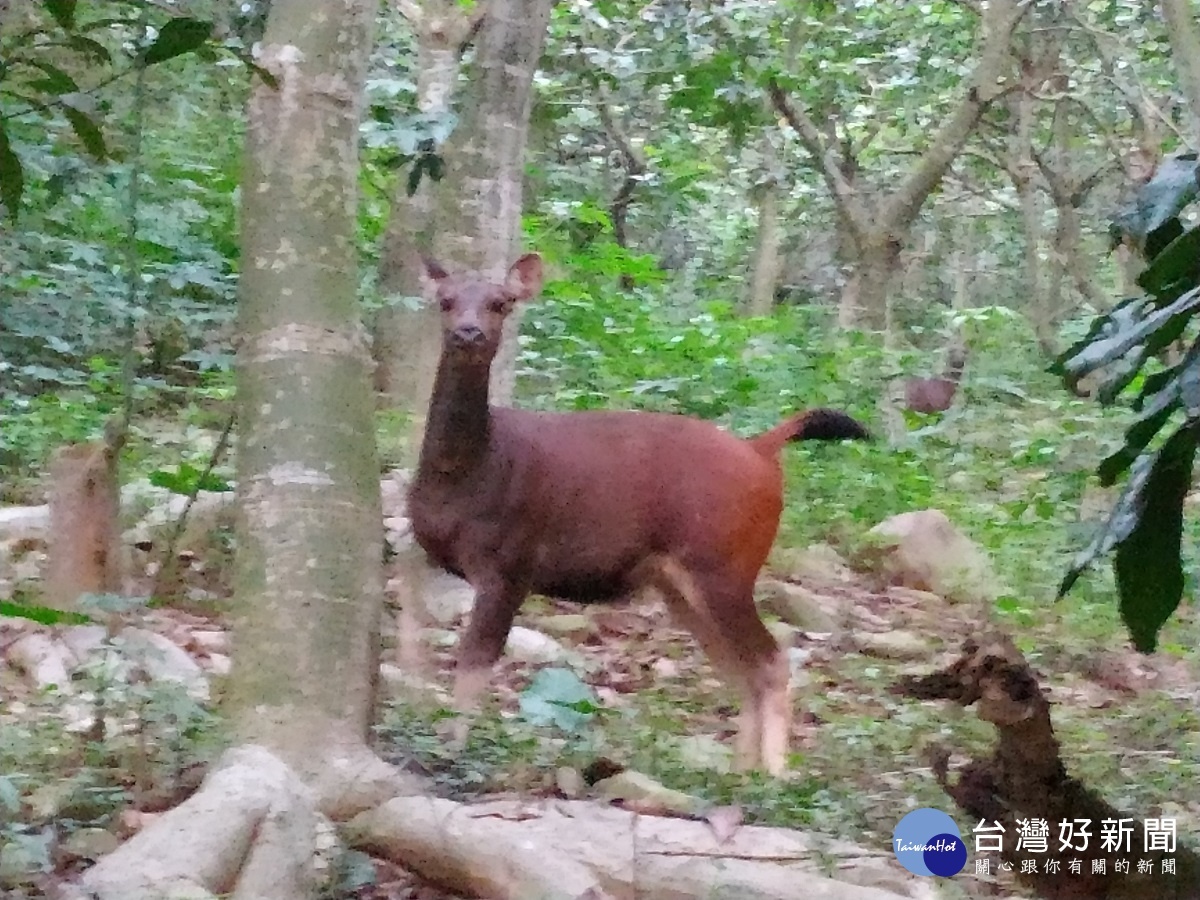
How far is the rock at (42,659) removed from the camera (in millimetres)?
4250

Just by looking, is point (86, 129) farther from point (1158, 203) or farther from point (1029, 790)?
point (1029, 790)

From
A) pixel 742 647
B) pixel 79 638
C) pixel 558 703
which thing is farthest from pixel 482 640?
pixel 79 638

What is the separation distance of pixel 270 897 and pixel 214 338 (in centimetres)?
512

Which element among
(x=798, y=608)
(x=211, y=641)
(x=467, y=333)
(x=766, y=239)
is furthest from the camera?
(x=766, y=239)

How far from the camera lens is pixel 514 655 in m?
5.67

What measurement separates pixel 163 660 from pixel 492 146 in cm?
251

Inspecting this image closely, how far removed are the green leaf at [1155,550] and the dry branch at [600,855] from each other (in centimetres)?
72

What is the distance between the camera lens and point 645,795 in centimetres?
351

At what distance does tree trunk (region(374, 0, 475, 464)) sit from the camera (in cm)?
588

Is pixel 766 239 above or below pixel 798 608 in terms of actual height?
above

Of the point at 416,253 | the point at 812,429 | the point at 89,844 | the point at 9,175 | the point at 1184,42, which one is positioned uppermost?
the point at 1184,42

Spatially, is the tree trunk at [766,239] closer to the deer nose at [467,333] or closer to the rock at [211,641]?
the deer nose at [467,333]

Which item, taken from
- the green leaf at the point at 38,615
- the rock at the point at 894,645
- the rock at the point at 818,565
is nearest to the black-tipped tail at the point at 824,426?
the rock at the point at 894,645

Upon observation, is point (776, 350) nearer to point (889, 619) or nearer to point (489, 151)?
point (889, 619)
